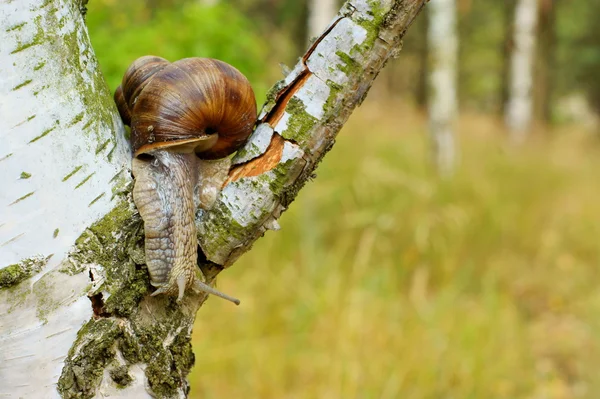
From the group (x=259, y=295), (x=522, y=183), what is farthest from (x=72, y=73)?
(x=522, y=183)

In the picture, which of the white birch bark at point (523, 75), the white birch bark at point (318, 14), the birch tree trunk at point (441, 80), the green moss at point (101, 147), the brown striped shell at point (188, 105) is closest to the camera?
the green moss at point (101, 147)

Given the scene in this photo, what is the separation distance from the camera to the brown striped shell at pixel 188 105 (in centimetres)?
109

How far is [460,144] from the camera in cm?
819

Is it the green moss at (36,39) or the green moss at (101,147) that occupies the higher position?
the green moss at (36,39)

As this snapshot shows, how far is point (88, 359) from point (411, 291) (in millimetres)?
3254

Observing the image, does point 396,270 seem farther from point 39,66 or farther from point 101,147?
point 39,66

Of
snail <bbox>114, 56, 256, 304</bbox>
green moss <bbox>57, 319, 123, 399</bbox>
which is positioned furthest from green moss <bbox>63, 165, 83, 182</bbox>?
green moss <bbox>57, 319, 123, 399</bbox>

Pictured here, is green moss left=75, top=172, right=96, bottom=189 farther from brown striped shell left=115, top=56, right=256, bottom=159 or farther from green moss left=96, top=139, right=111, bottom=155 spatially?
brown striped shell left=115, top=56, right=256, bottom=159

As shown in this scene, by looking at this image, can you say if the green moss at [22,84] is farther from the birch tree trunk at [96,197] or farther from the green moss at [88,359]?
the green moss at [88,359]

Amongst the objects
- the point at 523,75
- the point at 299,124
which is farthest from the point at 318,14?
the point at 299,124

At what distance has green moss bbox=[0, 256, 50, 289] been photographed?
0.83 metres

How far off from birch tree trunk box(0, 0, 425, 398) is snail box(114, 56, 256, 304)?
0.03 m

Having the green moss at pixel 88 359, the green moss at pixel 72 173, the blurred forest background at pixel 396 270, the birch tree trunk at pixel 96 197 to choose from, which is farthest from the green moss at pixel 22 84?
the blurred forest background at pixel 396 270

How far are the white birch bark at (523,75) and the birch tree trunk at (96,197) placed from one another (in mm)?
8549
